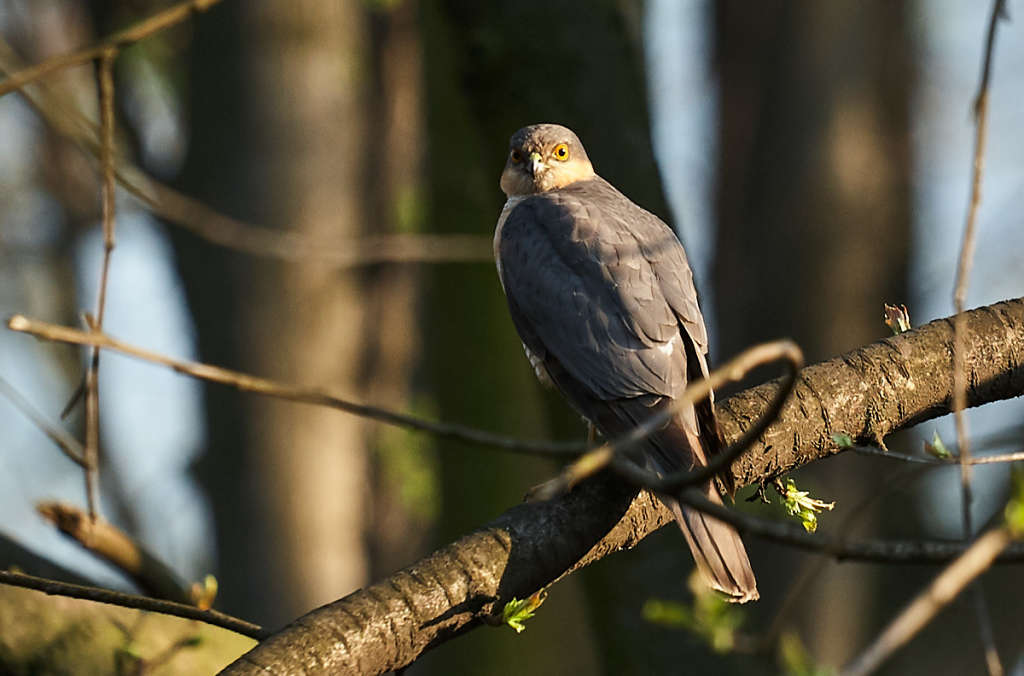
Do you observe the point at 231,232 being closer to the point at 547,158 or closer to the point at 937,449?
the point at 547,158

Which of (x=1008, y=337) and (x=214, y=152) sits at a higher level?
(x=214, y=152)

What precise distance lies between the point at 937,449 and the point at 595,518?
854mm

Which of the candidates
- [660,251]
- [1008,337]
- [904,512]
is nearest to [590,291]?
[660,251]

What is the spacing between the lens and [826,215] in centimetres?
782

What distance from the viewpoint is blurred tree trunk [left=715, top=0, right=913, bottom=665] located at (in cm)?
756

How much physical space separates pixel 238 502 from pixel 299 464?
407mm

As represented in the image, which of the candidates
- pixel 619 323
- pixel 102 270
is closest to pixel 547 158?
pixel 619 323

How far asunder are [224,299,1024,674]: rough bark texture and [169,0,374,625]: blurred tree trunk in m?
3.65

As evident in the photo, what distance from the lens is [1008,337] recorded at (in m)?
3.19

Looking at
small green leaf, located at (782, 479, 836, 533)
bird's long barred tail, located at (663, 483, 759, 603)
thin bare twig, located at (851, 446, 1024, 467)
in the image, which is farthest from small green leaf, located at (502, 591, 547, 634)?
thin bare twig, located at (851, 446, 1024, 467)

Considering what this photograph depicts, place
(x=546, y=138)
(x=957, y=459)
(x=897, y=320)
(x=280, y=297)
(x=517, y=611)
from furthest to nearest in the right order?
(x=280, y=297) → (x=546, y=138) → (x=897, y=320) → (x=517, y=611) → (x=957, y=459)

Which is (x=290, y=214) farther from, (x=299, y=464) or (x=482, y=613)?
(x=482, y=613)

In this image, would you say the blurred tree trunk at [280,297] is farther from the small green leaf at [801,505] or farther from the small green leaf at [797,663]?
the small green leaf at [797,663]

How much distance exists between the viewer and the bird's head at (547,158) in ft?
15.9
